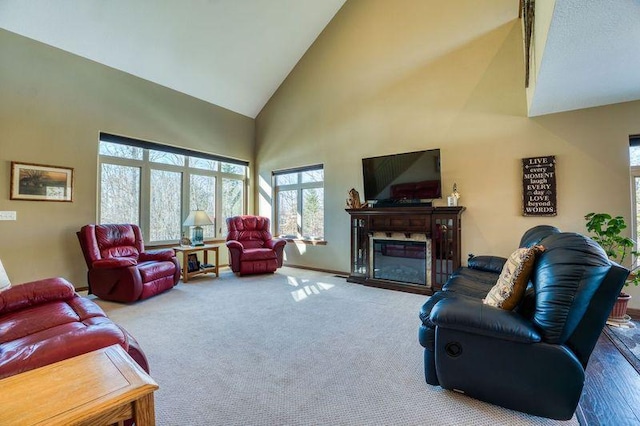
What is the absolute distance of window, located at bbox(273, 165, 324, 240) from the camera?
19.0ft

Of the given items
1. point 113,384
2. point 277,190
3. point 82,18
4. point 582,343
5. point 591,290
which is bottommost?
point 582,343

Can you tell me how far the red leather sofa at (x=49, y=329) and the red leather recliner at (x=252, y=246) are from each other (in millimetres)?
2753

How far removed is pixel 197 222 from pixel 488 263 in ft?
14.5

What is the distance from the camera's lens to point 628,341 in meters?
2.62

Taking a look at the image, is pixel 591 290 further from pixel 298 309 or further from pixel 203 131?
pixel 203 131

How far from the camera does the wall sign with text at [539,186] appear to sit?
3.59 metres

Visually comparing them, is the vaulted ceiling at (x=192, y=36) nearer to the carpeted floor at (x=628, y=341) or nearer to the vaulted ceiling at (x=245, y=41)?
the vaulted ceiling at (x=245, y=41)

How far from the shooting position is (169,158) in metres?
5.30

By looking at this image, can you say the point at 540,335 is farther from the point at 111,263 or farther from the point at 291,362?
the point at 111,263

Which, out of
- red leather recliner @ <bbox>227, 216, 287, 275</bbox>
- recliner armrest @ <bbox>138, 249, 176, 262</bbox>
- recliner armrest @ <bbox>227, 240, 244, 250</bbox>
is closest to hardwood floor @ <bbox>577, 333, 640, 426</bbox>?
red leather recliner @ <bbox>227, 216, 287, 275</bbox>

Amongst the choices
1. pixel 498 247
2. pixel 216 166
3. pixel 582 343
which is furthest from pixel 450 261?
pixel 216 166

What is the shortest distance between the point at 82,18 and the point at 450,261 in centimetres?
608

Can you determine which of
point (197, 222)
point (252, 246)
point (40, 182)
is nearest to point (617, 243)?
point (252, 246)

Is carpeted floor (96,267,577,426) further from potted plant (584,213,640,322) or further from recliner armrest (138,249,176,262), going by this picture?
potted plant (584,213,640,322)
